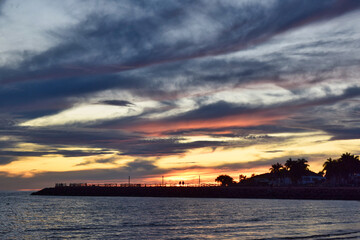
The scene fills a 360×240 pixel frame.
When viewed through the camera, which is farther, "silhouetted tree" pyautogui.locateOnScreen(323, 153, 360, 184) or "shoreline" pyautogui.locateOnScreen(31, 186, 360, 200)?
"silhouetted tree" pyautogui.locateOnScreen(323, 153, 360, 184)

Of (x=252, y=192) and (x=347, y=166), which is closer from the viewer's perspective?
(x=252, y=192)

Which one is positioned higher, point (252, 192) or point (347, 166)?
point (347, 166)

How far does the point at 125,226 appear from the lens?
61.9 m

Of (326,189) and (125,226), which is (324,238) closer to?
(125,226)

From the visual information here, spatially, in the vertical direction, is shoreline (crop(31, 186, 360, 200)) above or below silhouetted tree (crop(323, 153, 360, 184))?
below

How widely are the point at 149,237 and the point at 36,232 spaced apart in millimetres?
17230

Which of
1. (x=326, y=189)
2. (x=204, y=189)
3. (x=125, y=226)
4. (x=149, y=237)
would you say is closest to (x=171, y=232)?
(x=149, y=237)

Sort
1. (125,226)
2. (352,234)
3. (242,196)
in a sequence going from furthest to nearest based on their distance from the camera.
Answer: (242,196)
(125,226)
(352,234)

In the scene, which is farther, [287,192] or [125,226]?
[287,192]

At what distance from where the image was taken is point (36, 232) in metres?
55.9

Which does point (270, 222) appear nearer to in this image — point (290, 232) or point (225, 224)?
point (225, 224)

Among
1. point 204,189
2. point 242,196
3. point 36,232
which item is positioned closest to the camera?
point 36,232

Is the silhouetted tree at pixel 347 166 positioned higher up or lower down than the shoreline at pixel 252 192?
higher up

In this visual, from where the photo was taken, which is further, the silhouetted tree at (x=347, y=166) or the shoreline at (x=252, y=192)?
the silhouetted tree at (x=347, y=166)
